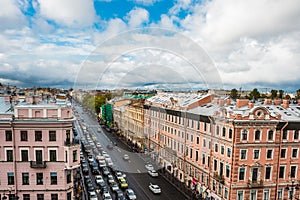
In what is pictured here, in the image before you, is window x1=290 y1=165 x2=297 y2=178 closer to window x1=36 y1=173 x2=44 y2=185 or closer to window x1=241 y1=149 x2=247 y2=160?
window x1=241 y1=149 x2=247 y2=160

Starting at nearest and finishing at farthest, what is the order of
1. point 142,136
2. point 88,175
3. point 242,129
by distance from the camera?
1. point 142,136
2. point 242,129
3. point 88,175

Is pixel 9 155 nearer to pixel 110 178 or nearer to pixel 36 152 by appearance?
pixel 36 152

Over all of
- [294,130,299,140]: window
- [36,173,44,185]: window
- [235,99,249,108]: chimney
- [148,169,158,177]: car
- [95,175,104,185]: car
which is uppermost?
[235,99,249,108]: chimney

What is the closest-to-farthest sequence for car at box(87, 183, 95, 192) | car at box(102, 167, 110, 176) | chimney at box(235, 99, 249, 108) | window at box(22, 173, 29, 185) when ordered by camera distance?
window at box(22, 173, 29, 185), chimney at box(235, 99, 249, 108), car at box(87, 183, 95, 192), car at box(102, 167, 110, 176)

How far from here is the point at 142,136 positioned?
787 centimetres

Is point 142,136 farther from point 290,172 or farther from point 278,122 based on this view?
point 290,172

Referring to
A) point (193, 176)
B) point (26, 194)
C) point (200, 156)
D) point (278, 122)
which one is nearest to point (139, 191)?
point (193, 176)

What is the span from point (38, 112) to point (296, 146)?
10.9 m

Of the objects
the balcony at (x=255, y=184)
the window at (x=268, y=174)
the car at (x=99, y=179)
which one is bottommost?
the car at (x=99, y=179)

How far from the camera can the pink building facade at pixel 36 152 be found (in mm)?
8703

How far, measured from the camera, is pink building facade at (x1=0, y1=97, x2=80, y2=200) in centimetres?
870

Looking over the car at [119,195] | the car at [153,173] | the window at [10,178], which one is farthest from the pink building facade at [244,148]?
the window at [10,178]

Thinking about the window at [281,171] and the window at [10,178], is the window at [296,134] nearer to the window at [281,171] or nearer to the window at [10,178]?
the window at [281,171]

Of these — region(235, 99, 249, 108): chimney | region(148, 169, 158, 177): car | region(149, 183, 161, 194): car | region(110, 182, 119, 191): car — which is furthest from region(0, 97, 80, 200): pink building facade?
region(235, 99, 249, 108): chimney
